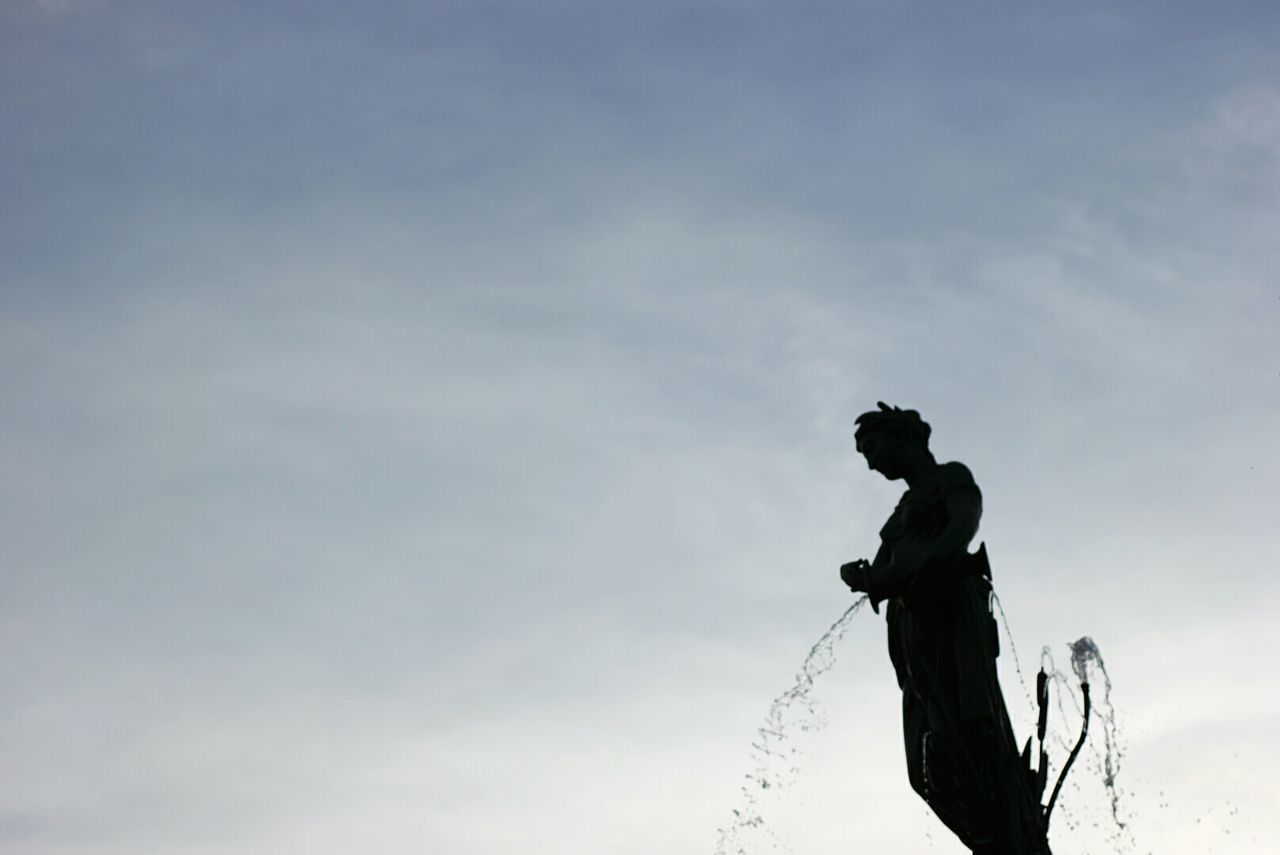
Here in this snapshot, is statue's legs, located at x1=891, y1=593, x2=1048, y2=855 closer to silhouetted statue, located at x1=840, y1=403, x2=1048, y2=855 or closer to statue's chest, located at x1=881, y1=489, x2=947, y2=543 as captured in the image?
silhouetted statue, located at x1=840, y1=403, x2=1048, y2=855

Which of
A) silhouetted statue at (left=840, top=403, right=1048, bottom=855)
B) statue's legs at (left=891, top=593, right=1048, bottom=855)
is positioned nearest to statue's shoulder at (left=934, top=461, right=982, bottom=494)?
silhouetted statue at (left=840, top=403, right=1048, bottom=855)

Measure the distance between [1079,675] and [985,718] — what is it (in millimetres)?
1993

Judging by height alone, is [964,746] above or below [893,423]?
below

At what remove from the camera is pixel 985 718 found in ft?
34.8

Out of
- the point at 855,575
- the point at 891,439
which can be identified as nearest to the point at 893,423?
the point at 891,439

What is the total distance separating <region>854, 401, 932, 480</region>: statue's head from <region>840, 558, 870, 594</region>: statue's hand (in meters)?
0.91

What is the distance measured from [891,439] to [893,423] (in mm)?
132

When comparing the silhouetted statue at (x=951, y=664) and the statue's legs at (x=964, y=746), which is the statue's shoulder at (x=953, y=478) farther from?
the statue's legs at (x=964, y=746)

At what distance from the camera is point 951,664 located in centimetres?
1091

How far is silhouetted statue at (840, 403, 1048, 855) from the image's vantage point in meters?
10.4

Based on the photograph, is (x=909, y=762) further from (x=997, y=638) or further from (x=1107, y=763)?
(x=1107, y=763)

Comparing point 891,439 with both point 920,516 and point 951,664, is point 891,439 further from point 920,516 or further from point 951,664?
point 951,664

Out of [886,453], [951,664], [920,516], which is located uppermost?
[886,453]

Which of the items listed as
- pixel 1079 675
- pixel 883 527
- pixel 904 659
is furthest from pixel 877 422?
pixel 1079 675
